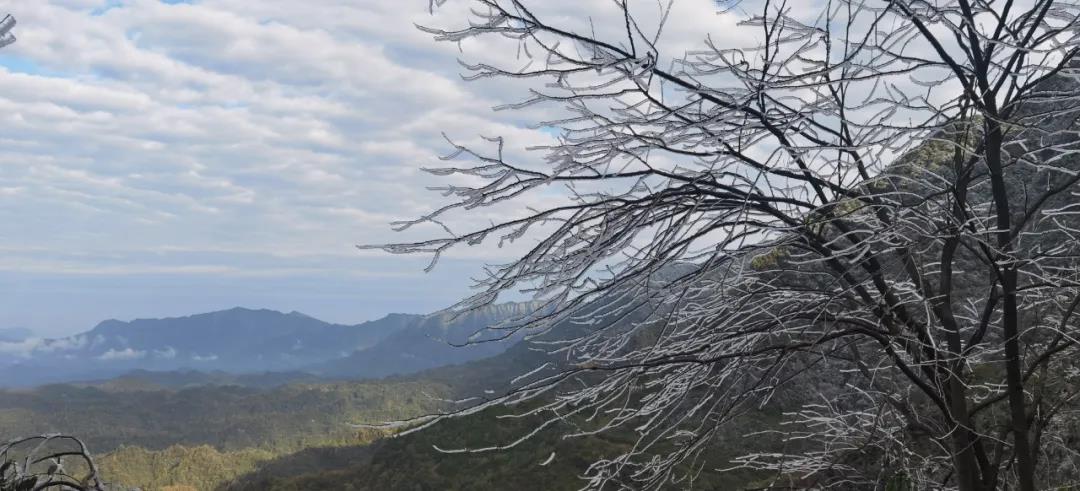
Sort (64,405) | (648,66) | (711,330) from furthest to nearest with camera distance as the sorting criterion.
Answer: (64,405) < (711,330) < (648,66)

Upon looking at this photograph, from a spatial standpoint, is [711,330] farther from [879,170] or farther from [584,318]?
[879,170]

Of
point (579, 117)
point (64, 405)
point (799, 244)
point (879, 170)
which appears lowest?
point (64, 405)

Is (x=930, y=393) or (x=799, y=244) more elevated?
(x=799, y=244)

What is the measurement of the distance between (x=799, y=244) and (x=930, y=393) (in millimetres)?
1107

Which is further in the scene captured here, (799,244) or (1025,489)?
(799,244)

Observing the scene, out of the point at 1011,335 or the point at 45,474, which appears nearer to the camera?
the point at 45,474

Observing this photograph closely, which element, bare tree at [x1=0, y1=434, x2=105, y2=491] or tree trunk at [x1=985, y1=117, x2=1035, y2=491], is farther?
tree trunk at [x1=985, y1=117, x2=1035, y2=491]

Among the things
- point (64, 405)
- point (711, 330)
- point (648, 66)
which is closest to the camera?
point (648, 66)

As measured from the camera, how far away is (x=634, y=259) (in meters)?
3.52

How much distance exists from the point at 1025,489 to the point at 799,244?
166 centimetres

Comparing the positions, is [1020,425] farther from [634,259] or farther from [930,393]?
[634,259]

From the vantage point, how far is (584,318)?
4082 mm

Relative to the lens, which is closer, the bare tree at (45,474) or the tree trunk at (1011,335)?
the bare tree at (45,474)

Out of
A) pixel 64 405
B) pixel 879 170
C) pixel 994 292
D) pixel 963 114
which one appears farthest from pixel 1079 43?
pixel 64 405
